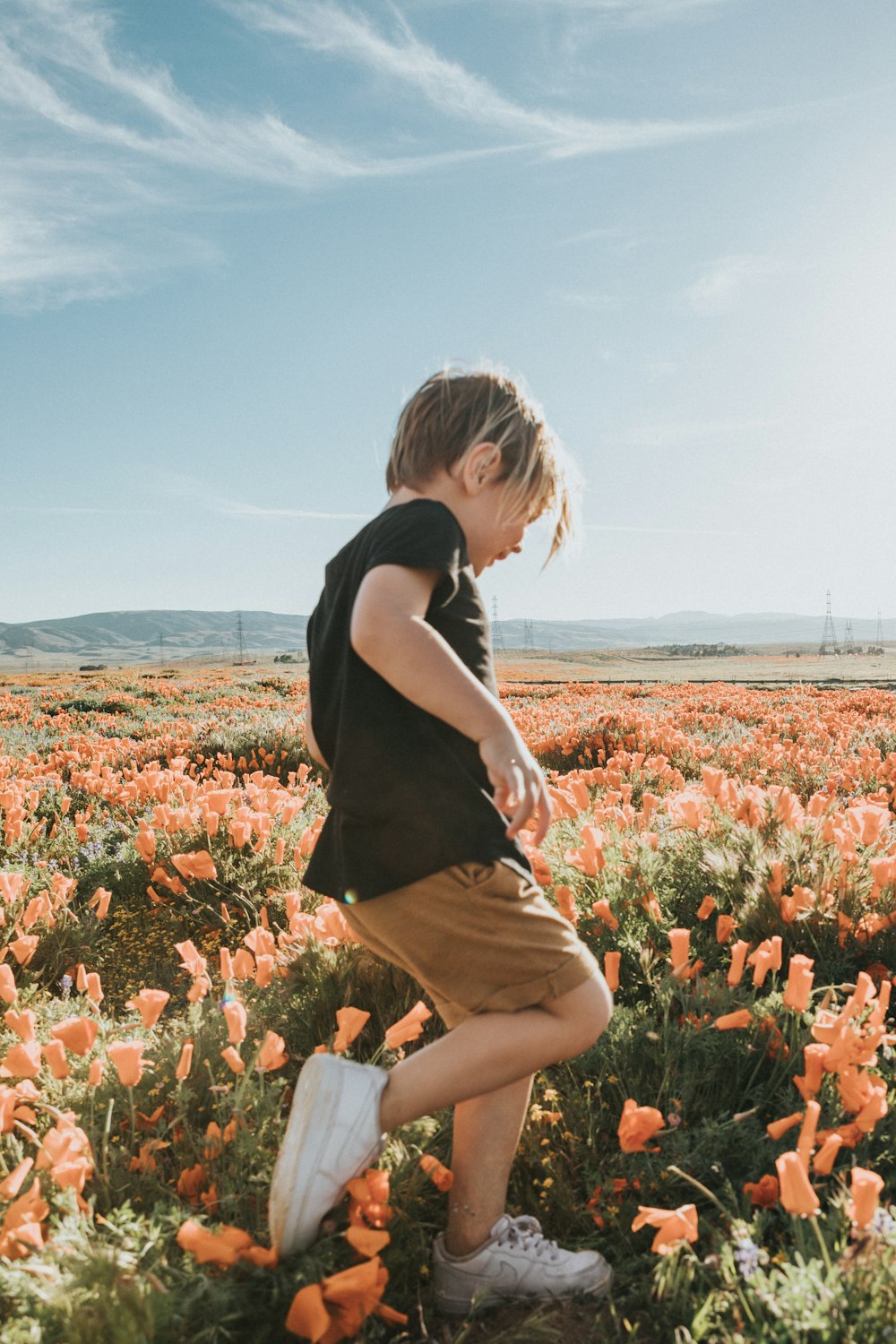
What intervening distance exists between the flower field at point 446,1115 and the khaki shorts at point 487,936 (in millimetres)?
350

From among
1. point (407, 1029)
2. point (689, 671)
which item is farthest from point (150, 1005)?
point (689, 671)

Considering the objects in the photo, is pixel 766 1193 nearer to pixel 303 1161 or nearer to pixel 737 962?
pixel 737 962

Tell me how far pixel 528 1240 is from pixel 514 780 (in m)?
1.08

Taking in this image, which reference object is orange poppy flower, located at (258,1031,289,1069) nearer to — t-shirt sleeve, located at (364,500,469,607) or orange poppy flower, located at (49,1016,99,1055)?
orange poppy flower, located at (49,1016,99,1055)

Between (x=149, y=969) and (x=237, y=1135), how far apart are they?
1941 millimetres

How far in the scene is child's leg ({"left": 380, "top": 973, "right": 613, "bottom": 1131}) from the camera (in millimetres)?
1778

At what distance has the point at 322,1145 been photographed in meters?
1.75

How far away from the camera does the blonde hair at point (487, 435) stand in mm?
2092

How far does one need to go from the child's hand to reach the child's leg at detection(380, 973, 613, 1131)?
0.42 meters

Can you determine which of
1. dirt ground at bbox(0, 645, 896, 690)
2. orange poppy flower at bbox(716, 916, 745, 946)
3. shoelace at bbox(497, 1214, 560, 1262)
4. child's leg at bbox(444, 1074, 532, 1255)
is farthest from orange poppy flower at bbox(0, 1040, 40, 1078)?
dirt ground at bbox(0, 645, 896, 690)

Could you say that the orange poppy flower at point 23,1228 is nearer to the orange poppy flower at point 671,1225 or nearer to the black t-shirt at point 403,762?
the black t-shirt at point 403,762

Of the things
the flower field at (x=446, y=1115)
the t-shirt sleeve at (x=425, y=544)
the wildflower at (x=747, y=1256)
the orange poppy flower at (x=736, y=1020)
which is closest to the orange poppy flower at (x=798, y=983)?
the flower field at (x=446, y=1115)

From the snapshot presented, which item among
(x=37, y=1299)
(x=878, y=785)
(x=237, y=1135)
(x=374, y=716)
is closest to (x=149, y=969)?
(x=237, y=1135)

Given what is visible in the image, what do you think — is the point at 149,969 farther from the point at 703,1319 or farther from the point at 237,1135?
the point at 703,1319
